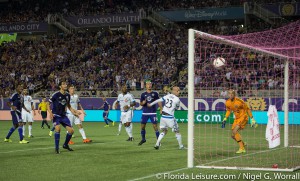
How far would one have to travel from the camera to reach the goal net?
13.5 m

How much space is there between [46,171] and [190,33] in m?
4.80

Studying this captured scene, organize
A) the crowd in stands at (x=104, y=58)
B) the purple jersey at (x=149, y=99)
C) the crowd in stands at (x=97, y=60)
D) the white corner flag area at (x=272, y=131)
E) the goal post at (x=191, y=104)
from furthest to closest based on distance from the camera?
the crowd in stands at (x=97, y=60), the crowd in stands at (x=104, y=58), the purple jersey at (x=149, y=99), the white corner flag area at (x=272, y=131), the goal post at (x=191, y=104)

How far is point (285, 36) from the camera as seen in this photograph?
1638 cm

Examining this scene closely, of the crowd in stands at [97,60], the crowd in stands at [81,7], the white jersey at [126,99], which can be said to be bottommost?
the white jersey at [126,99]

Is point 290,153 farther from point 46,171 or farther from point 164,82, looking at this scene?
point 164,82

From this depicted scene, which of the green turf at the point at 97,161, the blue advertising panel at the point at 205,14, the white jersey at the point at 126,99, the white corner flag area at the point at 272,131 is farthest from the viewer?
the blue advertising panel at the point at 205,14

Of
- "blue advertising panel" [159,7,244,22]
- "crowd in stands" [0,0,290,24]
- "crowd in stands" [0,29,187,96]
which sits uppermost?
"crowd in stands" [0,0,290,24]

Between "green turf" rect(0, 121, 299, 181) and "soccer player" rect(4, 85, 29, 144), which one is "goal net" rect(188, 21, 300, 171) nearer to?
"green turf" rect(0, 121, 299, 181)

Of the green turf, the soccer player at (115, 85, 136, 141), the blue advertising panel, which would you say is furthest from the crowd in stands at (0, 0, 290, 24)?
the green turf

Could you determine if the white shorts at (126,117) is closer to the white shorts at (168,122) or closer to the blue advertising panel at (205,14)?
the white shorts at (168,122)

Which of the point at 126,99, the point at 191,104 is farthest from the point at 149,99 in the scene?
the point at 191,104

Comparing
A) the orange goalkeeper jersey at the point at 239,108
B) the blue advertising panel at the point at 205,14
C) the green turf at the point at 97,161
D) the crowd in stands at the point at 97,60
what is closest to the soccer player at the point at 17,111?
the green turf at the point at 97,161

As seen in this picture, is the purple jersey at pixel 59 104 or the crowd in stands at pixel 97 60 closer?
the purple jersey at pixel 59 104

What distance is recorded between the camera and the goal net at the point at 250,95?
13.5 metres
